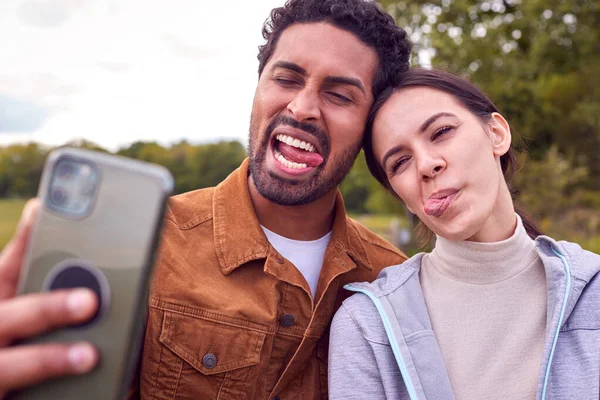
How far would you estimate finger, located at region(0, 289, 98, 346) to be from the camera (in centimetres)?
96

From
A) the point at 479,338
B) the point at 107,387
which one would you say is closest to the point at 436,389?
the point at 479,338

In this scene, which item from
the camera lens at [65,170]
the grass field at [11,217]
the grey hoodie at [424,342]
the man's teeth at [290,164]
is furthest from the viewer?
the man's teeth at [290,164]

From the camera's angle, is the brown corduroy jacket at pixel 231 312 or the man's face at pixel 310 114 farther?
the man's face at pixel 310 114

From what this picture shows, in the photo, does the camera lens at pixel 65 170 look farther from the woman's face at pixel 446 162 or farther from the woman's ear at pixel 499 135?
the woman's ear at pixel 499 135

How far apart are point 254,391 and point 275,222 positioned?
800mm

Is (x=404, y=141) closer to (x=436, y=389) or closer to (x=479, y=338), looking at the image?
(x=479, y=338)

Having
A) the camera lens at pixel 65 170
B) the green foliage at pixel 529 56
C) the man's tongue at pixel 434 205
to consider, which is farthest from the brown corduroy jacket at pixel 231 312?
the green foliage at pixel 529 56

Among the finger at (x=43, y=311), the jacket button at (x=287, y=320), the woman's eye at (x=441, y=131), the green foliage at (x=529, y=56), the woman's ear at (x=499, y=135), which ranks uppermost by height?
the green foliage at (x=529, y=56)

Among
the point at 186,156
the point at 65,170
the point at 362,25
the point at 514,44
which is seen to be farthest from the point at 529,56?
the point at 65,170

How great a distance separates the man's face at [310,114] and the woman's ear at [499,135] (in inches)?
22.4

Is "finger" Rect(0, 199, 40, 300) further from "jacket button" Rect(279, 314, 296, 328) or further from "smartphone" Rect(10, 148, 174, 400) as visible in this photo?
"jacket button" Rect(279, 314, 296, 328)

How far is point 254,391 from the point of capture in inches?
92.0

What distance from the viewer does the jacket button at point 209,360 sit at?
2277 mm

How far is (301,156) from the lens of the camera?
8.29 ft
